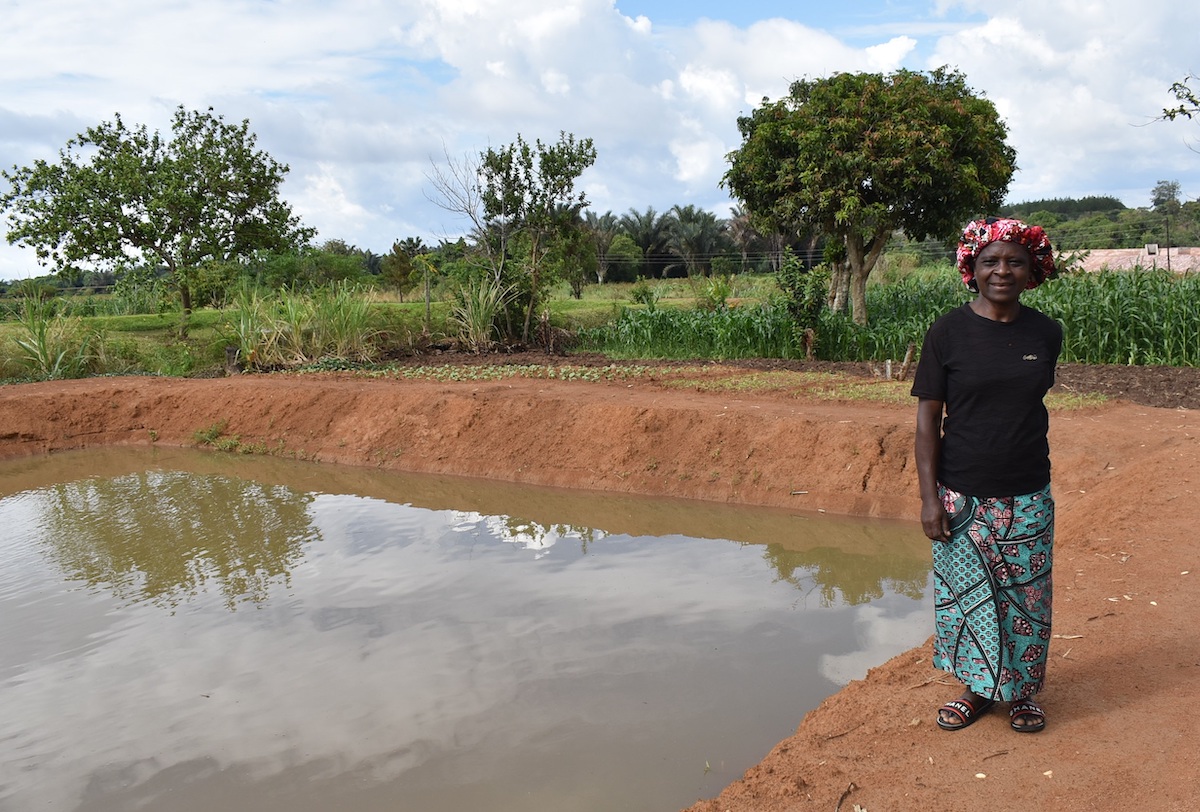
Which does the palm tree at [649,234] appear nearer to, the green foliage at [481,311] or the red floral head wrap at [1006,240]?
the green foliage at [481,311]

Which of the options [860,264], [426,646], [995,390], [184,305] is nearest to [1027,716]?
[995,390]

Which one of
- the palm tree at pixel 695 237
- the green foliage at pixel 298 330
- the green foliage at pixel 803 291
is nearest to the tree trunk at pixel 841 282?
the green foliage at pixel 803 291

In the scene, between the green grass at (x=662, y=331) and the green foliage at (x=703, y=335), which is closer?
the green grass at (x=662, y=331)

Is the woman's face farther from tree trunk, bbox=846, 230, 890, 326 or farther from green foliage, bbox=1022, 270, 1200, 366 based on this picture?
tree trunk, bbox=846, 230, 890, 326

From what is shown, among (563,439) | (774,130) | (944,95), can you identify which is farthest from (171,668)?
(944,95)

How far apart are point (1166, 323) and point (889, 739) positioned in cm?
935

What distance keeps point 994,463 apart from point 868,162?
10.7 metres

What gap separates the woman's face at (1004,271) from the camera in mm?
2822

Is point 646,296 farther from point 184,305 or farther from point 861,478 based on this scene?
point 861,478

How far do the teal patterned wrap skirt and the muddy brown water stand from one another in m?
0.95

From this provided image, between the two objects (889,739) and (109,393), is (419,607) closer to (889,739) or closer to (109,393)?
(889,739)

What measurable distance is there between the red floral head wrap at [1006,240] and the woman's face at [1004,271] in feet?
0.07

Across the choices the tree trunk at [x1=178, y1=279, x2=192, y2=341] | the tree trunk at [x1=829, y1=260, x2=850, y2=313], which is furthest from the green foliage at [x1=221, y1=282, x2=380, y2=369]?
the tree trunk at [x1=829, y1=260, x2=850, y2=313]

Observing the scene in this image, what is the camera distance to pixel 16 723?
3869mm
